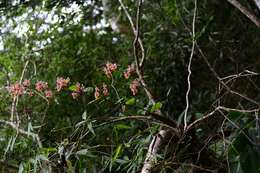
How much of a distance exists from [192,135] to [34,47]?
164 centimetres

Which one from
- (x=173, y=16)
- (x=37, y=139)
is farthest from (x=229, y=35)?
(x=37, y=139)

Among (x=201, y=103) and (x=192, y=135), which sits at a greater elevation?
(x=192, y=135)

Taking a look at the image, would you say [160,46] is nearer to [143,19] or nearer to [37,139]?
[143,19]

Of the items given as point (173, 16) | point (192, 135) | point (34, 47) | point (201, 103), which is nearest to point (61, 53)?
point (34, 47)

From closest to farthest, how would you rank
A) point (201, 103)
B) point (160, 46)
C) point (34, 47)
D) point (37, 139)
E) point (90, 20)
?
point (37, 139) < point (201, 103) < point (160, 46) < point (34, 47) < point (90, 20)

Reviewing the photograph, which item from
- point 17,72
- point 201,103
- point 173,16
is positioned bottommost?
point 201,103

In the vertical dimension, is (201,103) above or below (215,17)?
below

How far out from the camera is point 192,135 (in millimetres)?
1071

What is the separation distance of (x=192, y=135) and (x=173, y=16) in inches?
53.5

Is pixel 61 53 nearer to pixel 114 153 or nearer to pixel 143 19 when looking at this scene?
pixel 143 19

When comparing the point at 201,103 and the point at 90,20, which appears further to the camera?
the point at 90,20

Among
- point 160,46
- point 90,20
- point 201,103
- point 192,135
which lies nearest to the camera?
point 192,135

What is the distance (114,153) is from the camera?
114 cm

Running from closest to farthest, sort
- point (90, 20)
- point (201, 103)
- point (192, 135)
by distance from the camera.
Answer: point (192, 135), point (201, 103), point (90, 20)
